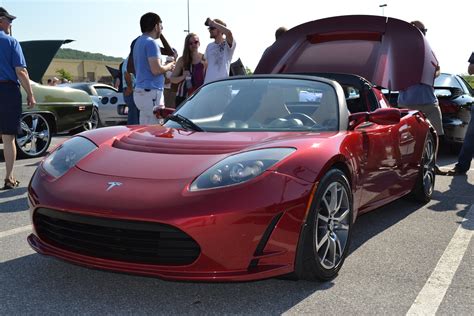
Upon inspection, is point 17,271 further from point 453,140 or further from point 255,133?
point 453,140

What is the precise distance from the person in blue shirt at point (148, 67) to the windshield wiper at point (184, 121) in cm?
187

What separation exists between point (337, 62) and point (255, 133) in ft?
7.27

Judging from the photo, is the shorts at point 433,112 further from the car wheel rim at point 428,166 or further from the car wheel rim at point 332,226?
the car wheel rim at point 332,226

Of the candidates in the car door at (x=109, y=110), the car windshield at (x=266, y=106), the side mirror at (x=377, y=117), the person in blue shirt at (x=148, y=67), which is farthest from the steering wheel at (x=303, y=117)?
the car door at (x=109, y=110)

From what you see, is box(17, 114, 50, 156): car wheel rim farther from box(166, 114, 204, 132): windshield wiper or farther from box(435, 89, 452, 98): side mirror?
box(435, 89, 452, 98): side mirror

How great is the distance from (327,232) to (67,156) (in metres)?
1.58

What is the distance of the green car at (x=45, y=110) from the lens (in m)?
8.00

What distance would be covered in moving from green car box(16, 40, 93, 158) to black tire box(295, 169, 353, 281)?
5882 millimetres

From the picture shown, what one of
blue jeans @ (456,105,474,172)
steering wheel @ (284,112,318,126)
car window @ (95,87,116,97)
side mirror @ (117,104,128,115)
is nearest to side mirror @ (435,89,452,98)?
blue jeans @ (456,105,474,172)

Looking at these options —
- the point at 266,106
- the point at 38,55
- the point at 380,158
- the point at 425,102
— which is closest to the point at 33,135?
the point at 38,55

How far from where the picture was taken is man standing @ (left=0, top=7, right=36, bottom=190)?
18.4 feet

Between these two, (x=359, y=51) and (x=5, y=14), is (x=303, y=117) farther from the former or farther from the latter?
Result: (x=5, y=14)

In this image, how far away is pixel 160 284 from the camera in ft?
9.91

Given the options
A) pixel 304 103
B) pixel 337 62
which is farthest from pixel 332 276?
pixel 337 62
